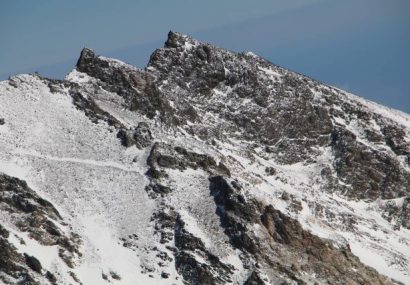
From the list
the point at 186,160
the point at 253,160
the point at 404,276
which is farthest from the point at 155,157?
the point at 404,276

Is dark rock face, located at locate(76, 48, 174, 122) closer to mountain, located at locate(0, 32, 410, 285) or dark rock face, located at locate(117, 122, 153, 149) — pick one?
mountain, located at locate(0, 32, 410, 285)

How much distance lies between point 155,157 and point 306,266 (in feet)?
64.2

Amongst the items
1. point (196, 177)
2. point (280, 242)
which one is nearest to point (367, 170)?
point (280, 242)

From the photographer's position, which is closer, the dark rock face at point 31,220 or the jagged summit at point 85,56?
the dark rock face at point 31,220

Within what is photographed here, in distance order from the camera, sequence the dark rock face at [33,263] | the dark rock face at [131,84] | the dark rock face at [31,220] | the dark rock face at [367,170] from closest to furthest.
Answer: the dark rock face at [33,263] → the dark rock face at [31,220] → the dark rock face at [131,84] → the dark rock face at [367,170]

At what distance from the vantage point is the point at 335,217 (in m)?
100

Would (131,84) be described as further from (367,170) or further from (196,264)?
(196,264)

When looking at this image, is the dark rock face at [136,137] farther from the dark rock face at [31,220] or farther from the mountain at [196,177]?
the dark rock face at [31,220]

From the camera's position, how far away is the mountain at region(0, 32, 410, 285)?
83062 millimetres

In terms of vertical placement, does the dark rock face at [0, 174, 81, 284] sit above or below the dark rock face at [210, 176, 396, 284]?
below

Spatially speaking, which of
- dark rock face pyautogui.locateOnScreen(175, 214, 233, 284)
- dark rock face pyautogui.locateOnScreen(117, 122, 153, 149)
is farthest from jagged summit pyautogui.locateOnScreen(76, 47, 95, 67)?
dark rock face pyautogui.locateOnScreen(175, 214, 233, 284)

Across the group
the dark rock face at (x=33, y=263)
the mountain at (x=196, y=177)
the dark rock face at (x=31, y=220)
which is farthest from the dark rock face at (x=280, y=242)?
the dark rock face at (x=33, y=263)

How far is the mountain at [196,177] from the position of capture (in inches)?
3270

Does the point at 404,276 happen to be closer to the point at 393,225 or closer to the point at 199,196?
the point at 393,225
